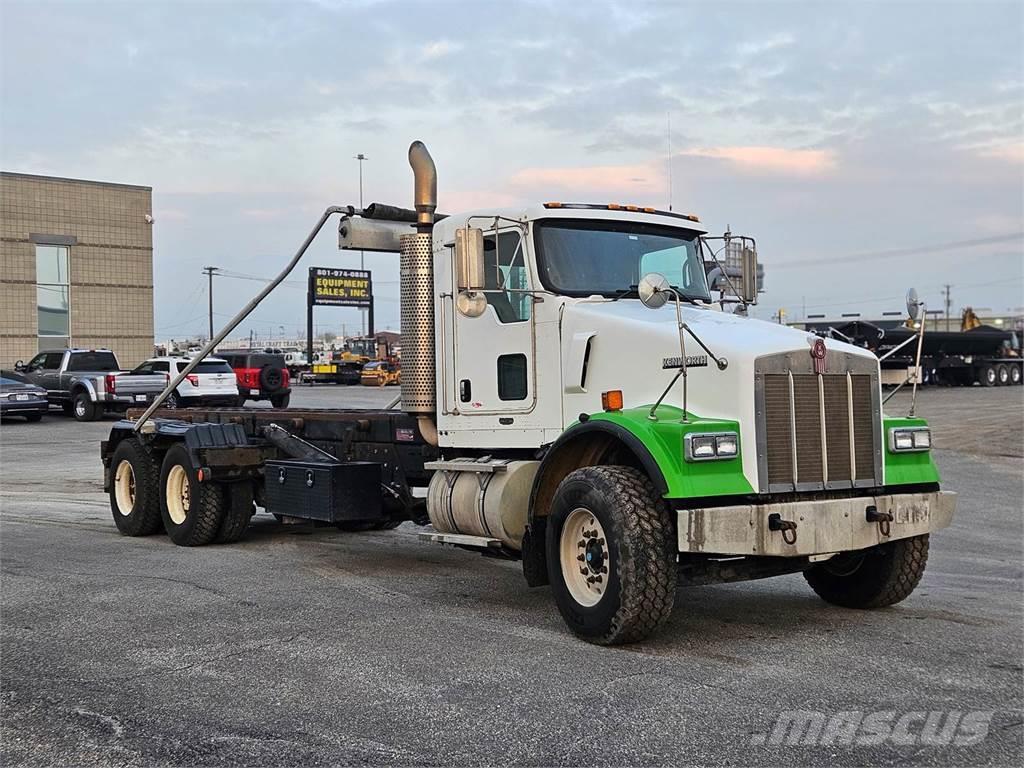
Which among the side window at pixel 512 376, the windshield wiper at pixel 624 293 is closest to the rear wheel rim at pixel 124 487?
the side window at pixel 512 376

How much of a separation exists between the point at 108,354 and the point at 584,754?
31.5 metres

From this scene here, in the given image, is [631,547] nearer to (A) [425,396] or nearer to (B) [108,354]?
(A) [425,396]

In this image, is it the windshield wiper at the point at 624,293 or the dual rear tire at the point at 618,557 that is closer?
the dual rear tire at the point at 618,557

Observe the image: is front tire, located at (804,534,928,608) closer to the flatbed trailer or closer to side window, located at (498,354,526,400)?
side window, located at (498,354,526,400)

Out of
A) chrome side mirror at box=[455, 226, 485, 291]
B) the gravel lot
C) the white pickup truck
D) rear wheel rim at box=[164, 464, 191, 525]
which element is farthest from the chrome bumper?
the white pickup truck

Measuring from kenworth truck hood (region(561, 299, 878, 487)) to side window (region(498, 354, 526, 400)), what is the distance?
46 centimetres

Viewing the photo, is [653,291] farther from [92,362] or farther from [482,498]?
[92,362]

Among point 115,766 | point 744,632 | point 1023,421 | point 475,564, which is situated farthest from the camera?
point 1023,421

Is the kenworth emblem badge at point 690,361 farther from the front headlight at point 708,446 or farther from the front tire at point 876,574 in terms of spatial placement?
the front tire at point 876,574

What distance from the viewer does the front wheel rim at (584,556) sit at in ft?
22.3

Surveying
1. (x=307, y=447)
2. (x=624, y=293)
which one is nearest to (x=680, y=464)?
(x=624, y=293)

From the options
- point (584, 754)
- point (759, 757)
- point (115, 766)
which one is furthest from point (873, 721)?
point (115, 766)

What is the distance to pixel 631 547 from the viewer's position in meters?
6.38

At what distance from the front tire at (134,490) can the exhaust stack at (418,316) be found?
389 centimetres
